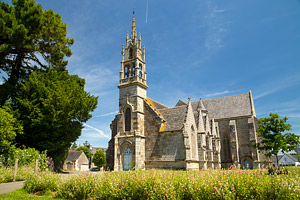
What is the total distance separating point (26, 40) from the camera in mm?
21156

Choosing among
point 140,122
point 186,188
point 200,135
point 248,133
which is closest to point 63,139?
point 140,122

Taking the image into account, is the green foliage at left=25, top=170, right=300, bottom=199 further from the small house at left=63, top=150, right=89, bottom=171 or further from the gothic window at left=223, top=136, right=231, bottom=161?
the small house at left=63, top=150, right=89, bottom=171

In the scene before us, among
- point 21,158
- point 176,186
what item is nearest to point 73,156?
point 21,158

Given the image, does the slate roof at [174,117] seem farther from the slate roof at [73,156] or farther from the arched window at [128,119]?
the slate roof at [73,156]

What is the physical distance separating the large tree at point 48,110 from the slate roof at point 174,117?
9533 mm

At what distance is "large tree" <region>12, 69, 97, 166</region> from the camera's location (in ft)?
66.7

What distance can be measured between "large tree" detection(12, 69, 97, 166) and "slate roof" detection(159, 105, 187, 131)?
9.53 m

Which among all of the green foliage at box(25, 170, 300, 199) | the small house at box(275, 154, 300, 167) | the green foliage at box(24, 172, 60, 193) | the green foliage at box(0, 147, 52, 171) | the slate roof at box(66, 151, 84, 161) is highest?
the green foliage at box(0, 147, 52, 171)

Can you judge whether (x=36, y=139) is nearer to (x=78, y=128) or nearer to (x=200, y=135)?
(x=78, y=128)

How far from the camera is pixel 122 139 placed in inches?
953

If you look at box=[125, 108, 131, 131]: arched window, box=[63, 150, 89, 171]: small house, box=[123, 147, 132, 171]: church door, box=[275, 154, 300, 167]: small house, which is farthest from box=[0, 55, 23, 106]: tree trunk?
box=[275, 154, 300, 167]: small house

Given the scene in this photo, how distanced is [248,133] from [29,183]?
3329 cm

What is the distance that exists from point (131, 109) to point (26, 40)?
13.3 meters

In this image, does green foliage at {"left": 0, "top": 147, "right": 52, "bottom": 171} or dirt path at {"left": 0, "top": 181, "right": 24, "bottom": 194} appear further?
green foliage at {"left": 0, "top": 147, "right": 52, "bottom": 171}
